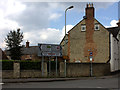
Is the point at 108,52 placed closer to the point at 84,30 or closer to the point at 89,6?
the point at 84,30

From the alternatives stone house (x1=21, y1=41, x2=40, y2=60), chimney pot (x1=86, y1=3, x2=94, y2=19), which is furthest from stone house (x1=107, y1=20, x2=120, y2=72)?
stone house (x1=21, y1=41, x2=40, y2=60)

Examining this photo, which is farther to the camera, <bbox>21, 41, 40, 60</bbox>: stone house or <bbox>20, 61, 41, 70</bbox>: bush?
<bbox>21, 41, 40, 60</bbox>: stone house

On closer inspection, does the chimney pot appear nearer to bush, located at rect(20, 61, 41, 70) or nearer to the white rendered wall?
the white rendered wall

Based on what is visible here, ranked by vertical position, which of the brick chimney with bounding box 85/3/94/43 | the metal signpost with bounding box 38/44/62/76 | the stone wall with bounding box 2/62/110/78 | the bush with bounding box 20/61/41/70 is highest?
the brick chimney with bounding box 85/3/94/43

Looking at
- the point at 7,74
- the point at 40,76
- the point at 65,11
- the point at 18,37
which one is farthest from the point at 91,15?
the point at 18,37

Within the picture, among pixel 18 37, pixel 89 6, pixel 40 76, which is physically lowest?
pixel 40 76

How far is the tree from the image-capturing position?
1688 inches

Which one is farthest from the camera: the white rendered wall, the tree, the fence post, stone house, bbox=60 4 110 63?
the tree

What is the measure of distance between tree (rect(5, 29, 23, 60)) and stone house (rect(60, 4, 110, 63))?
17.2 meters

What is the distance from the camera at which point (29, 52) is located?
193 ft

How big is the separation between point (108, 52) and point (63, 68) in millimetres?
10113

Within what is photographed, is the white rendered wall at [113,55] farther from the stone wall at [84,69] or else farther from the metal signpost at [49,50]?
the metal signpost at [49,50]

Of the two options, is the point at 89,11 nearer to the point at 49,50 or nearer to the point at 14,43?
the point at 49,50

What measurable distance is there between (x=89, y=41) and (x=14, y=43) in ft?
72.8
